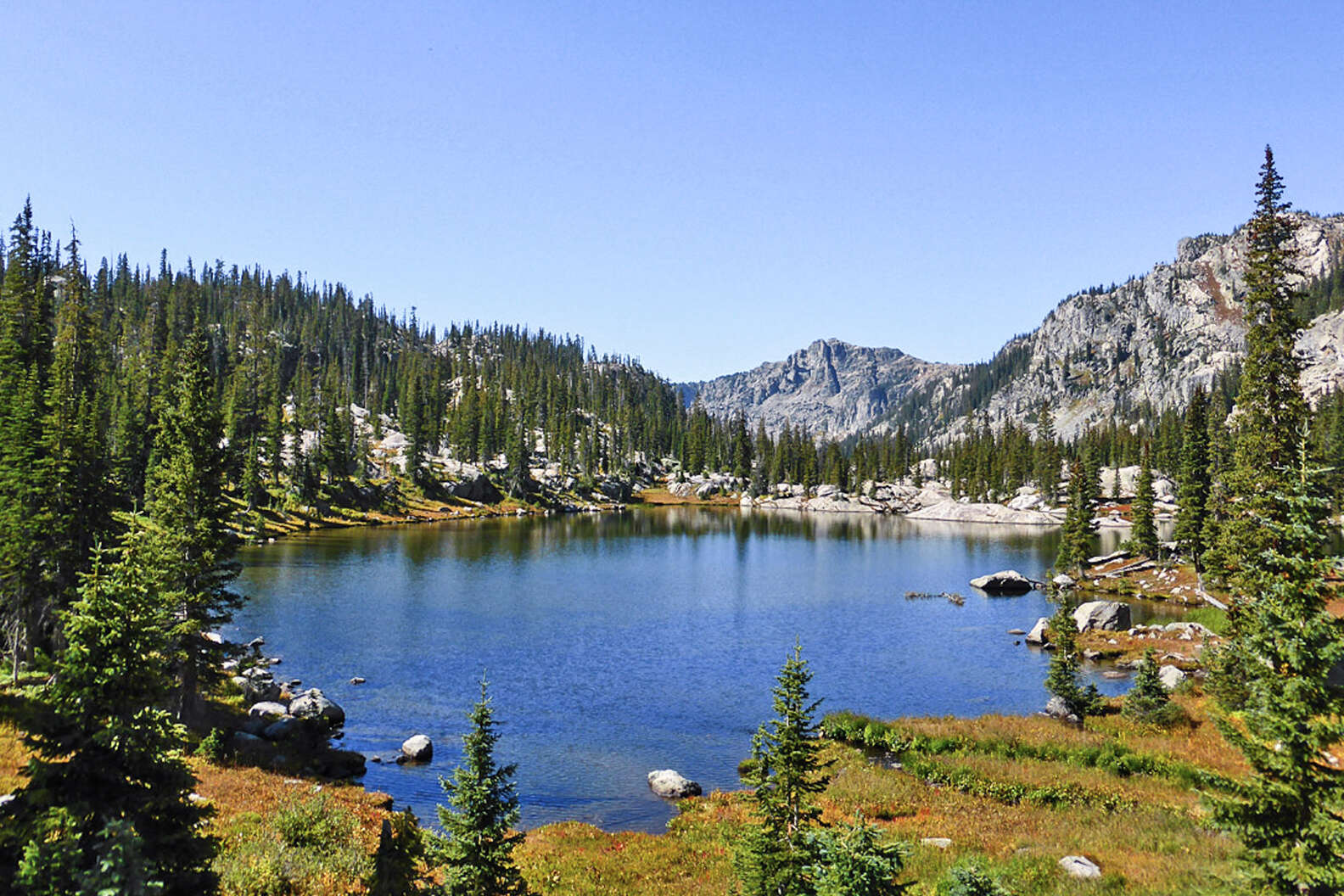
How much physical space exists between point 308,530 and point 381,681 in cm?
8664

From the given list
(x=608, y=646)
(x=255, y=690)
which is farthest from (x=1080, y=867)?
(x=608, y=646)

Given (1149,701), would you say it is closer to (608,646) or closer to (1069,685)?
(1069,685)

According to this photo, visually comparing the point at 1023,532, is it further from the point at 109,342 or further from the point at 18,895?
the point at 109,342

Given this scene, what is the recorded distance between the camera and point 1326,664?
13.6 m

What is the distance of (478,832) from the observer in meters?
15.8

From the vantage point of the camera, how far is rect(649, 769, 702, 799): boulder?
A: 33.0 m

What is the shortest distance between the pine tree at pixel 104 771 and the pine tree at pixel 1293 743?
1760cm

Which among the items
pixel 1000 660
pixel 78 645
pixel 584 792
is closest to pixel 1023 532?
pixel 1000 660

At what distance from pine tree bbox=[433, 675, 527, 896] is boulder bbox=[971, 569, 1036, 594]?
82.7 metres

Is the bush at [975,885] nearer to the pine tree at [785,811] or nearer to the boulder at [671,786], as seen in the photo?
the pine tree at [785,811]

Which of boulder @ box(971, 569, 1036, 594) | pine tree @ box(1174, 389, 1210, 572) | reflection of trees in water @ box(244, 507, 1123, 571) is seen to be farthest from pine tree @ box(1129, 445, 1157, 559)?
reflection of trees in water @ box(244, 507, 1123, 571)

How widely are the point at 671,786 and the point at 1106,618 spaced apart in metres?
49.9

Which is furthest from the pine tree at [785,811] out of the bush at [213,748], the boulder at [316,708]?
the boulder at [316,708]

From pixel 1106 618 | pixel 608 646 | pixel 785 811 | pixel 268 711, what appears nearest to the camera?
pixel 785 811
